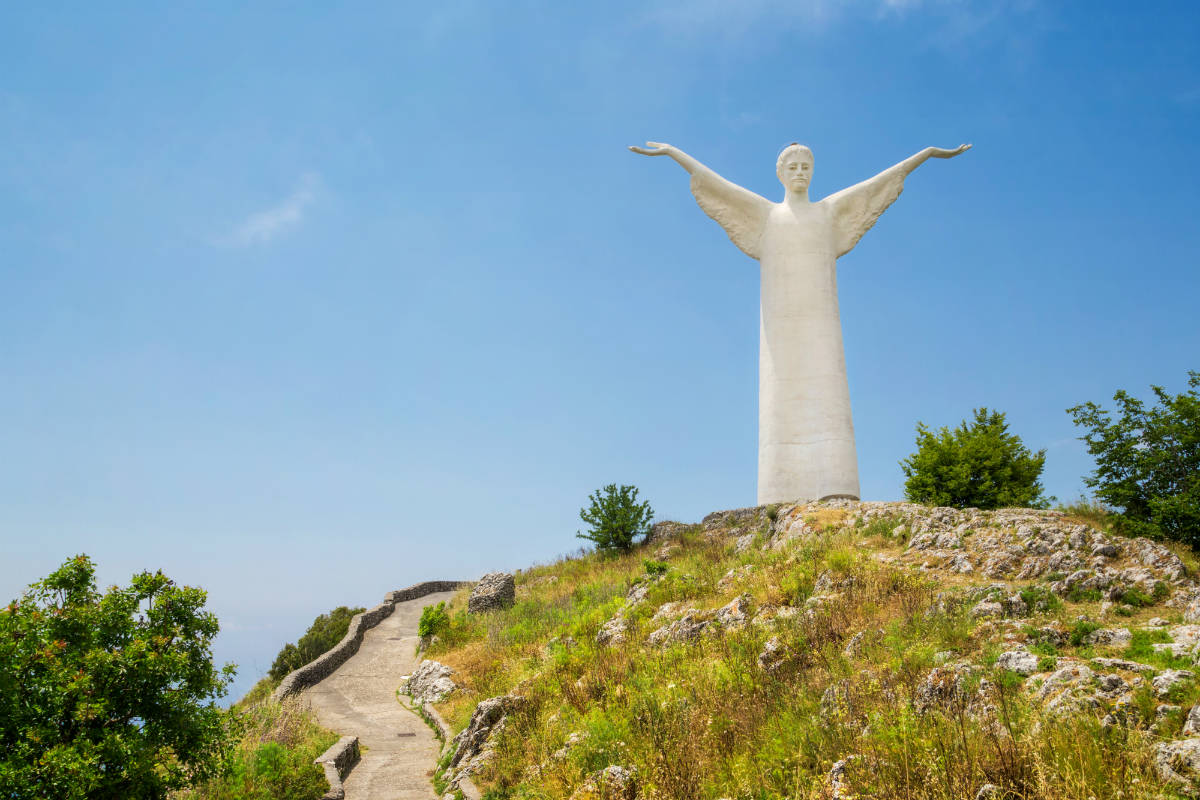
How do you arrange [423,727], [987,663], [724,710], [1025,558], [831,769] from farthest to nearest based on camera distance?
[423,727] → [1025,558] → [724,710] → [987,663] → [831,769]

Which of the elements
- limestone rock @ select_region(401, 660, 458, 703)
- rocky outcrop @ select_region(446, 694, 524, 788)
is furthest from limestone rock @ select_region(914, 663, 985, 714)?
limestone rock @ select_region(401, 660, 458, 703)

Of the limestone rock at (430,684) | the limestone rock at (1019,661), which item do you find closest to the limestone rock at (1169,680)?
the limestone rock at (1019,661)

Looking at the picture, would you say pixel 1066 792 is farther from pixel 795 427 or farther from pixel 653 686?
pixel 795 427

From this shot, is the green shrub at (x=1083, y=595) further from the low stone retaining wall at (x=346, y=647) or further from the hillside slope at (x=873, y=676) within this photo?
the low stone retaining wall at (x=346, y=647)

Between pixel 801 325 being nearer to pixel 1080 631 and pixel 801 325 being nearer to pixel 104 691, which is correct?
pixel 1080 631

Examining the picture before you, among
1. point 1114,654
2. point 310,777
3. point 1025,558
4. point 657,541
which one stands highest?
point 657,541

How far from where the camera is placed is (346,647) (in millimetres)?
19859

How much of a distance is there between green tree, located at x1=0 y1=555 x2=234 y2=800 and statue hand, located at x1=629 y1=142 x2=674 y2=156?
56.8 feet

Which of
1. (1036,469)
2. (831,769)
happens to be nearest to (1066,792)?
(831,769)

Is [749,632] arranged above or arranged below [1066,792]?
above

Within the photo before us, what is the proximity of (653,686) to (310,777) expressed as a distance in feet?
15.3

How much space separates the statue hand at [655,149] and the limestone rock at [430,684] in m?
14.3

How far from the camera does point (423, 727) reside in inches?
564

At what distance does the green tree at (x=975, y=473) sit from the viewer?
18547 millimetres
